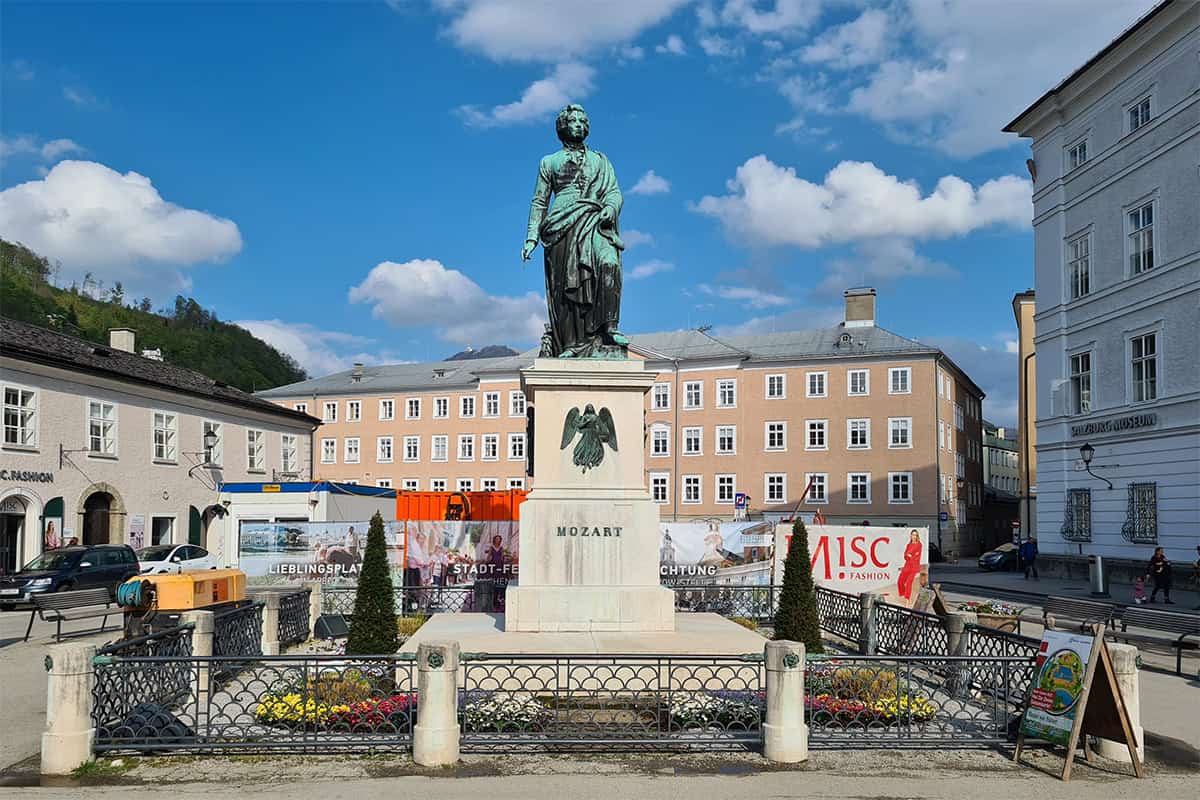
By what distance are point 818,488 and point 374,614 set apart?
161ft

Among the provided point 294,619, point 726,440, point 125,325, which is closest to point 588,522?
point 294,619

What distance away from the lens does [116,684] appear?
9.01 metres

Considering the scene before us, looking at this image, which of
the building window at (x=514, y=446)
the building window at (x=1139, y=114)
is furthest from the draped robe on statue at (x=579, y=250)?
the building window at (x=514, y=446)

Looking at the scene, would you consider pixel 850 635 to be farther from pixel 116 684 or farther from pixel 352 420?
Result: pixel 352 420

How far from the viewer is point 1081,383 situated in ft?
110

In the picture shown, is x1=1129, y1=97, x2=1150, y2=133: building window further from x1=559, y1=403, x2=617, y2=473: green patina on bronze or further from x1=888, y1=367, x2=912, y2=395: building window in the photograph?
x1=888, y1=367, x2=912, y2=395: building window

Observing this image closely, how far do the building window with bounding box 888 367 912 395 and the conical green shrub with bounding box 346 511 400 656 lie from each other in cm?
4922

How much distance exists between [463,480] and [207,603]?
53611 millimetres

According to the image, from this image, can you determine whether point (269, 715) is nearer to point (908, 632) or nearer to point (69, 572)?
point (908, 632)

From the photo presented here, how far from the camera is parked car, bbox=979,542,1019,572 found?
45531 mm

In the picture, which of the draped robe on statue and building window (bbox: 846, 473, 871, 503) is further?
building window (bbox: 846, 473, 871, 503)

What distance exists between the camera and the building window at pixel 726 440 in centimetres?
6138

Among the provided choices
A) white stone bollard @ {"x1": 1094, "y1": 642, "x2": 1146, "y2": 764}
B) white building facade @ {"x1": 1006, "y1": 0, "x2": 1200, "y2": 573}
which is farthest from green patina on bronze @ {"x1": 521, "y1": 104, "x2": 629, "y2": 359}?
white building facade @ {"x1": 1006, "y1": 0, "x2": 1200, "y2": 573}

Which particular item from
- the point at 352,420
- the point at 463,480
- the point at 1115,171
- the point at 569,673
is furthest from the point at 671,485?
the point at 569,673
